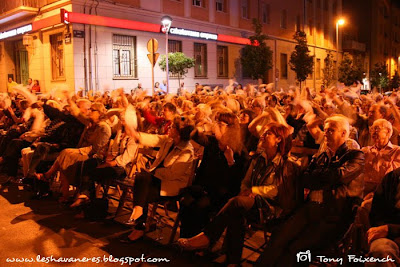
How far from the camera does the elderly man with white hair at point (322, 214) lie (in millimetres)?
3602

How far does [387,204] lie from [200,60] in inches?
920

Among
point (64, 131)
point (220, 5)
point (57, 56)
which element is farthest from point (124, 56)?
point (64, 131)

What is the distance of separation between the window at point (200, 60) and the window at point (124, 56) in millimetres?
5280

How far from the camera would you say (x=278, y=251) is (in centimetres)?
362

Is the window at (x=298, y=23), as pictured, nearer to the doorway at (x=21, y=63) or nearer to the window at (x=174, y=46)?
the window at (x=174, y=46)

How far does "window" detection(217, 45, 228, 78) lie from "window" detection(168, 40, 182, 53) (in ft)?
14.1

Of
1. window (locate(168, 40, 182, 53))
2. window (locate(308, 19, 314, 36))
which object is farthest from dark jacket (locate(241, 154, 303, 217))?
window (locate(308, 19, 314, 36))

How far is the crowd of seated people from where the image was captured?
3.66 metres

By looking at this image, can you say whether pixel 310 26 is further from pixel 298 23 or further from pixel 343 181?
pixel 343 181

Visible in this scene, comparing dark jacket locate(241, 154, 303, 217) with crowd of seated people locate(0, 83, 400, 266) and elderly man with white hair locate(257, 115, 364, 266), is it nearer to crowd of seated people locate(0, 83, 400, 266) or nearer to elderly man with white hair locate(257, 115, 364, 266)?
crowd of seated people locate(0, 83, 400, 266)

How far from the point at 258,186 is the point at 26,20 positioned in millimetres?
21356

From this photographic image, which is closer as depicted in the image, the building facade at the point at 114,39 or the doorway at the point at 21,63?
the building facade at the point at 114,39

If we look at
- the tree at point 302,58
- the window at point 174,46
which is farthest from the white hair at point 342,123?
the tree at point 302,58

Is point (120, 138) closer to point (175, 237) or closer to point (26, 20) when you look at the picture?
point (175, 237)
